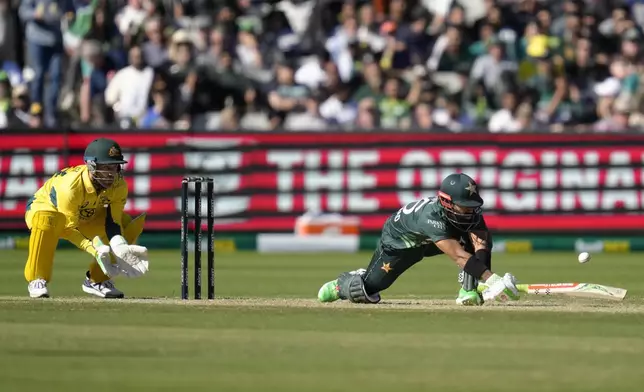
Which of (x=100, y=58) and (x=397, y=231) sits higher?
(x=100, y=58)

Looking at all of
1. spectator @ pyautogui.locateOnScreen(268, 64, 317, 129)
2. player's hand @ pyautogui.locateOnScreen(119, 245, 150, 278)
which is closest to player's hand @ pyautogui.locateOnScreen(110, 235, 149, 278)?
player's hand @ pyautogui.locateOnScreen(119, 245, 150, 278)

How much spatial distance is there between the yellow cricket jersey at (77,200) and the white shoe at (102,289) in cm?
57

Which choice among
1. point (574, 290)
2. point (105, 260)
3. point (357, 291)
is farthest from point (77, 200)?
point (574, 290)

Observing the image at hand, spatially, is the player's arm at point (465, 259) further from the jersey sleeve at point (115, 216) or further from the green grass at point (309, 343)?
the jersey sleeve at point (115, 216)

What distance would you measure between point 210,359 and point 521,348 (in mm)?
2158

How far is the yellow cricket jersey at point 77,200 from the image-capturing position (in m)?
13.1

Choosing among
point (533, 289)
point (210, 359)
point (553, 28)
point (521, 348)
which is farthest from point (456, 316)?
point (553, 28)

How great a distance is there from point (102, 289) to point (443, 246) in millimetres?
3440

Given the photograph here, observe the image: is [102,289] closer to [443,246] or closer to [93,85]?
[443,246]

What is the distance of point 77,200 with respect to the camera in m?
13.1

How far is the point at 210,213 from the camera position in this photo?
12969 mm

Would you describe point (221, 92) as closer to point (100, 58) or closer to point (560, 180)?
point (100, 58)

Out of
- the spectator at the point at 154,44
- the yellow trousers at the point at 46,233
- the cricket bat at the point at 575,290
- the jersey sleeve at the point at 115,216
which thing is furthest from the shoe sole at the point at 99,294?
the spectator at the point at 154,44

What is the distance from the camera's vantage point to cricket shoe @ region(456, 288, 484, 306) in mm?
12555
